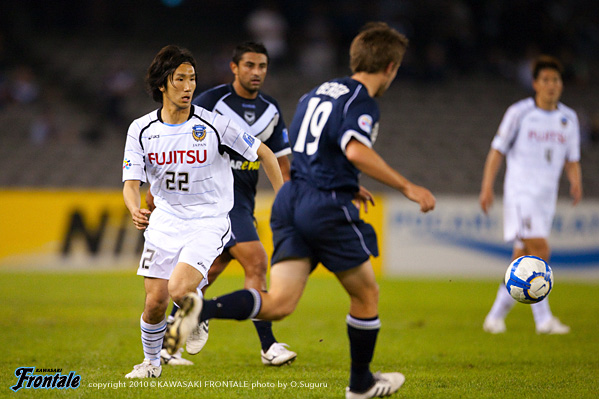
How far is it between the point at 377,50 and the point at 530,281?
2.56 meters

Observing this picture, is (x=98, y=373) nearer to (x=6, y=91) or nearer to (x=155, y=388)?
(x=155, y=388)

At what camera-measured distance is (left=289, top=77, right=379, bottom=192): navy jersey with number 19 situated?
4227 mm

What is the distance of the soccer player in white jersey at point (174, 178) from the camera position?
16.4 feet

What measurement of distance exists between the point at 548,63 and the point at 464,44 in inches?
531

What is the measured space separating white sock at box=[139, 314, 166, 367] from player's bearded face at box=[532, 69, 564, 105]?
4.95 metres

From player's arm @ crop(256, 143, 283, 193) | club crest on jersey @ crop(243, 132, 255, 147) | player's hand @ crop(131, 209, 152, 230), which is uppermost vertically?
club crest on jersey @ crop(243, 132, 255, 147)

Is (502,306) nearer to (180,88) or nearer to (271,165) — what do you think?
(271,165)

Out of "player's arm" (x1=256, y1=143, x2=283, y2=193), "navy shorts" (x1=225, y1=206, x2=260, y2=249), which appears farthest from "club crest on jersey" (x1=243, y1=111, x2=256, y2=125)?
"player's arm" (x1=256, y1=143, x2=283, y2=193)

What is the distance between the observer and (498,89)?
68.6ft

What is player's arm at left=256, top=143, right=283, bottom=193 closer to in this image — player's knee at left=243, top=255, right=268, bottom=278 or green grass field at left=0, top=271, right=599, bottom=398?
player's knee at left=243, top=255, right=268, bottom=278

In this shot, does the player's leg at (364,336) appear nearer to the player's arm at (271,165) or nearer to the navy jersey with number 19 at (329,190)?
the navy jersey with number 19 at (329,190)

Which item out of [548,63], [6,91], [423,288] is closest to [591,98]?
[423,288]

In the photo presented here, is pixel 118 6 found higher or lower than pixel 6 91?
higher

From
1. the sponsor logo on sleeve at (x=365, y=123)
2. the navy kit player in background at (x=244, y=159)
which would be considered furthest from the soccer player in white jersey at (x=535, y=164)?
the sponsor logo on sleeve at (x=365, y=123)
